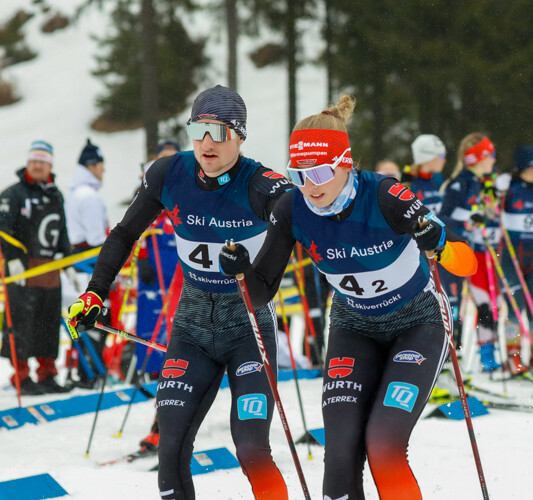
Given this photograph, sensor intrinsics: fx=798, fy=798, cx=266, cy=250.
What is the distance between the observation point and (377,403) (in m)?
3.17

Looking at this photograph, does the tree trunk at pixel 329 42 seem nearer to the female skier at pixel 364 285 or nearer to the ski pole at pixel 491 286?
the ski pole at pixel 491 286

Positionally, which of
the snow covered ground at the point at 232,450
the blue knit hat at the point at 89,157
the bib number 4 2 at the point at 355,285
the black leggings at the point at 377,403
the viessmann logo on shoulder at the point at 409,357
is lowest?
the snow covered ground at the point at 232,450

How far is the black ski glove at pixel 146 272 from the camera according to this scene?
6996mm

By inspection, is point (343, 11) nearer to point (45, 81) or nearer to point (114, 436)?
point (114, 436)

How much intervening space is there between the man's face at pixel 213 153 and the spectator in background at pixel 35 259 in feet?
13.5

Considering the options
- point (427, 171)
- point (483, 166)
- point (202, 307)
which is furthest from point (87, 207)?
point (202, 307)

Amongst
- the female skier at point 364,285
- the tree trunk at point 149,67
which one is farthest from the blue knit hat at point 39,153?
the tree trunk at point 149,67

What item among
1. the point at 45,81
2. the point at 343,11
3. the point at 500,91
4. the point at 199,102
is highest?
the point at 45,81

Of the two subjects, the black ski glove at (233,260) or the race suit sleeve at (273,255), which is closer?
the black ski glove at (233,260)

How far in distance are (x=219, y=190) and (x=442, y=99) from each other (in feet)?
59.2

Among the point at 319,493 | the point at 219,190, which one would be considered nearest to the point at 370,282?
the point at 219,190

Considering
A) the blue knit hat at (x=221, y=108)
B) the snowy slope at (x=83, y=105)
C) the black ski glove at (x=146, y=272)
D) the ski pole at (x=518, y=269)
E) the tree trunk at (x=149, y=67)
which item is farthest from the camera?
the snowy slope at (x=83, y=105)

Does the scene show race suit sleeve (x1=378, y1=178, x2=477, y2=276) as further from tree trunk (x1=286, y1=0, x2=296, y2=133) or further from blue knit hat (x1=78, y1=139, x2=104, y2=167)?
tree trunk (x1=286, y1=0, x2=296, y2=133)

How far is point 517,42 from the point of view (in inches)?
778
